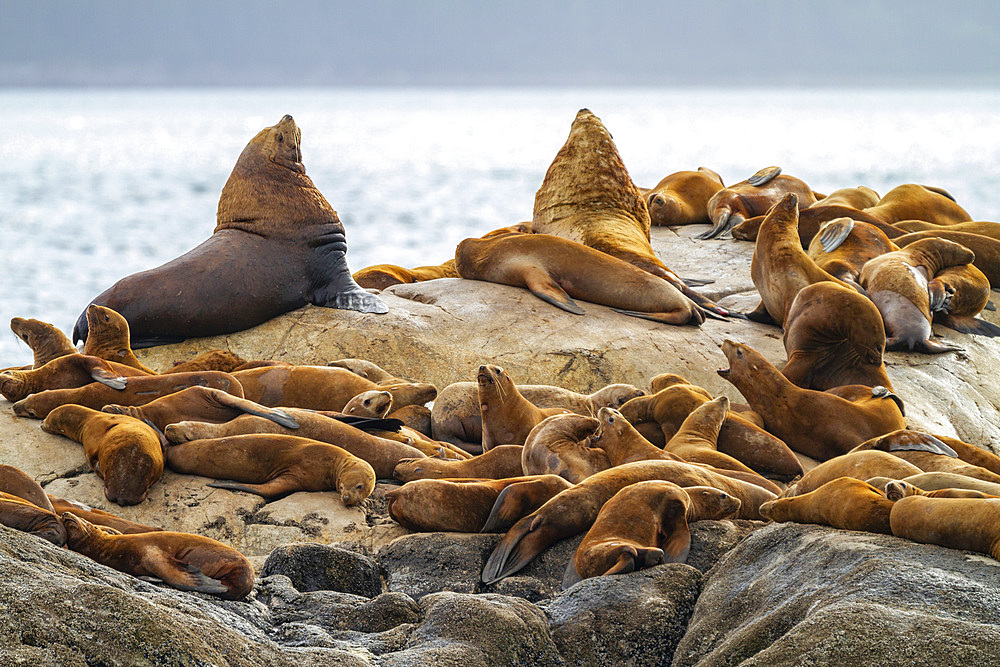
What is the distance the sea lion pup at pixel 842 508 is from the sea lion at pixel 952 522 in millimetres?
113

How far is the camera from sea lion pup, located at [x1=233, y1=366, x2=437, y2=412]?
5.58 meters

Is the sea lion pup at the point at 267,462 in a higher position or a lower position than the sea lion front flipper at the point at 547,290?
lower

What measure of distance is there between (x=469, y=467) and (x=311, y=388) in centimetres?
145

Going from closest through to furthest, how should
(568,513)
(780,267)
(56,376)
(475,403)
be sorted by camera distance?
(568,513) → (56,376) → (475,403) → (780,267)

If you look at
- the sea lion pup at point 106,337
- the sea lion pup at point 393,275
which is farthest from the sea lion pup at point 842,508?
the sea lion pup at point 393,275

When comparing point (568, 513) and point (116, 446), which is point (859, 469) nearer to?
point (568, 513)

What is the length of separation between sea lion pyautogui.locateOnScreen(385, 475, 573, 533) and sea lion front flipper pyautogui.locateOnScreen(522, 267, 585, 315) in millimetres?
3109

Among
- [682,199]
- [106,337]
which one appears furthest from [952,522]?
[682,199]

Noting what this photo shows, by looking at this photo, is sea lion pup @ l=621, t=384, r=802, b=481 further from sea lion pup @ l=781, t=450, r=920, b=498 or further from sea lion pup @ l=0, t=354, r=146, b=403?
sea lion pup @ l=0, t=354, r=146, b=403

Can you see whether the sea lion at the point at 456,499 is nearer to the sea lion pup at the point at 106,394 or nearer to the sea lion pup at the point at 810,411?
the sea lion pup at the point at 106,394

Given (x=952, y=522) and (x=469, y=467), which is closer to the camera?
(x=952, y=522)

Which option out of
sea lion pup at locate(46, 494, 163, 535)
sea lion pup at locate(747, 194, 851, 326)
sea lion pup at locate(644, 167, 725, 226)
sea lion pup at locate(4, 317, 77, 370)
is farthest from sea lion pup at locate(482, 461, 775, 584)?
sea lion pup at locate(644, 167, 725, 226)

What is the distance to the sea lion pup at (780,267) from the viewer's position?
7.02 metres

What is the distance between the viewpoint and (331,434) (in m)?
4.75
